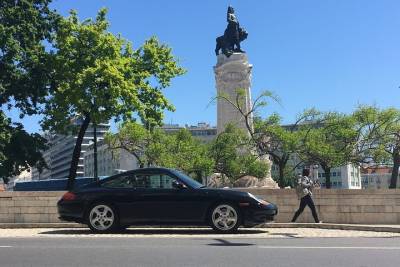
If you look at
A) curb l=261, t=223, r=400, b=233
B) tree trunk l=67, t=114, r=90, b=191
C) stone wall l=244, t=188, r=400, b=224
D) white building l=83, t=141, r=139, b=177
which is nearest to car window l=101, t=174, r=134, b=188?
curb l=261, t=223, r=400, b=233

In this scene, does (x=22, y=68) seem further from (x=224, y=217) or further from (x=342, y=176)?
(x=342, y=176)

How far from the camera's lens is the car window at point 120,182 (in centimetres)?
1259

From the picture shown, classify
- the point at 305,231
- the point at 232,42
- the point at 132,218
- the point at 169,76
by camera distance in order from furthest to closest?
1. the point at 232,42
2. the point at 169,76
3. the point at 305,231
4. the point at 132,218

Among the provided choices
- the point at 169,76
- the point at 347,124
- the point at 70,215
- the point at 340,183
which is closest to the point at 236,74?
the point at 347,124

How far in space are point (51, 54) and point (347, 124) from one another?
100 feet

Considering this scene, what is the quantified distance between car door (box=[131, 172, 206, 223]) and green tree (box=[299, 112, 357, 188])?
3960 cm

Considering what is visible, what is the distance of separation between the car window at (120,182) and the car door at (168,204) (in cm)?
27

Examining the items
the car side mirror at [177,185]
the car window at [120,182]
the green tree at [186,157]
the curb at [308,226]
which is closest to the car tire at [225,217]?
the car side mirror at [177,185]

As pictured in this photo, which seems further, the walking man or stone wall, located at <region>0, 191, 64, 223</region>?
stone wall, located at <region>0, 191, 64, 223</region>

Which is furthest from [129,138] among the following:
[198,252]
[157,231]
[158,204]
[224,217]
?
[198,252]

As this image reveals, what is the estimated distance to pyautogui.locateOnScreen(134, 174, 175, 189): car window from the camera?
12461 mm

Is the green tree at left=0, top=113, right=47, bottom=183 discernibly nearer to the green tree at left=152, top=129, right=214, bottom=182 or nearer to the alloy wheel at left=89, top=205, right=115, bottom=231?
the alloy wheel at left=89, top=205, right=115, bottom=231

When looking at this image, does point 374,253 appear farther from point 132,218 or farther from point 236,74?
point 236,74

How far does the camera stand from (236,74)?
46.8m
